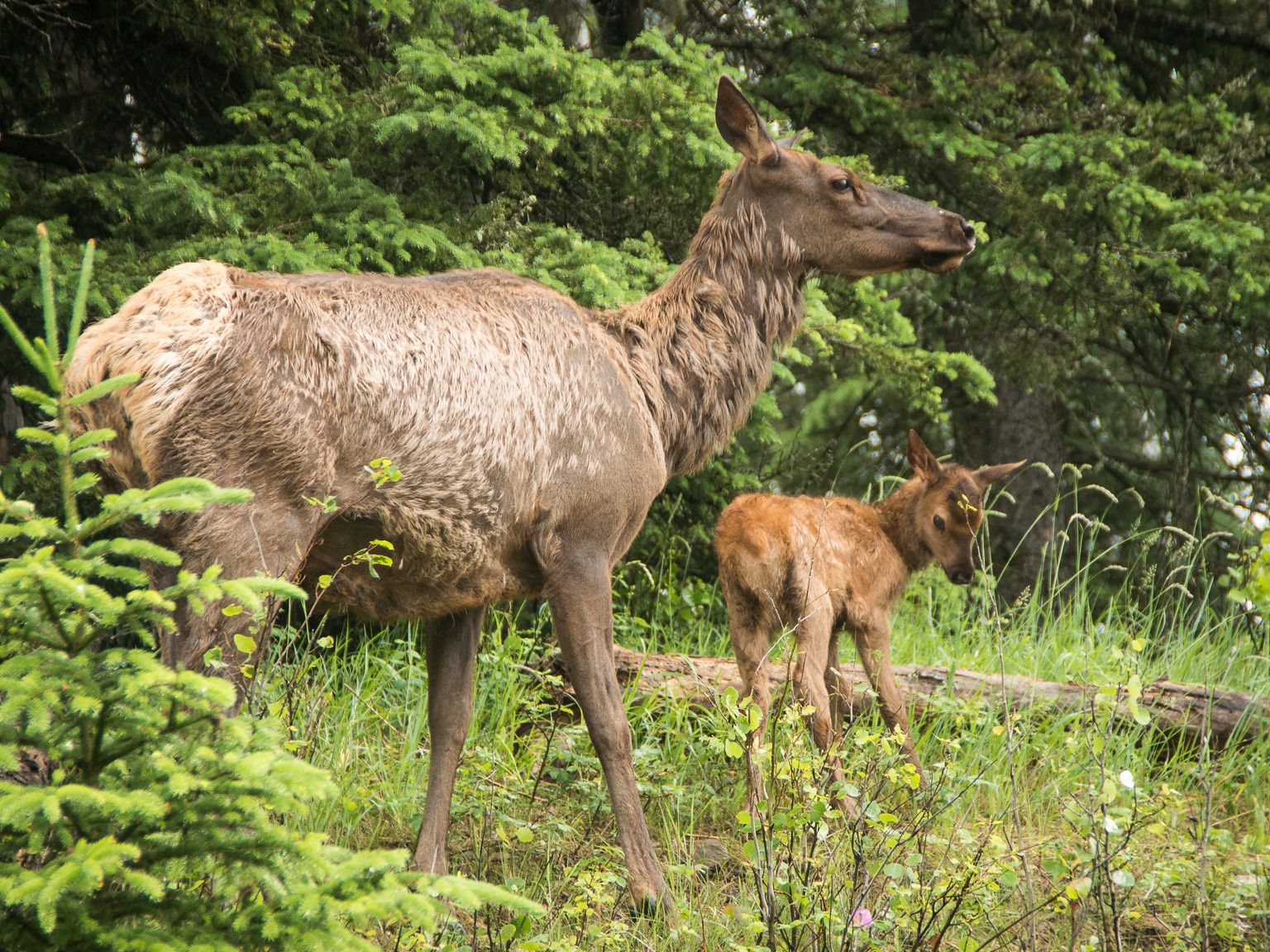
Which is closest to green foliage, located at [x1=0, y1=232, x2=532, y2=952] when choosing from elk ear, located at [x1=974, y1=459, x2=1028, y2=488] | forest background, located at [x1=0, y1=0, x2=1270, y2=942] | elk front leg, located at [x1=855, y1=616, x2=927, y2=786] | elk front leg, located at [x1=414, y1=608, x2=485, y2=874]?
forest background, located at [x1=0, y1=0, x2=1270, y2=942]

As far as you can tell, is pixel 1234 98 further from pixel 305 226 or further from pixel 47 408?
pixel 47 408

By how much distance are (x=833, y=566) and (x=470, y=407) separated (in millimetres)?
2509

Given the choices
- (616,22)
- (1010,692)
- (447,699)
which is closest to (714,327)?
(447,699)

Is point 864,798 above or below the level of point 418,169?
below

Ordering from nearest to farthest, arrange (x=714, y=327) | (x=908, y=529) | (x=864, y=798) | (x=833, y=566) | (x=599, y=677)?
(x=864, y=798) → (x=599, y=677) → (x=714, y=327) → (x=833, y=566) → (x=908, y=529)

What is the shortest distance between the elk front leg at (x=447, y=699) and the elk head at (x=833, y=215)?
2.27 m

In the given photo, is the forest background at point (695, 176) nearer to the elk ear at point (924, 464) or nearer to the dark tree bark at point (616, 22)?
the dark tree bark at point (616, 22)

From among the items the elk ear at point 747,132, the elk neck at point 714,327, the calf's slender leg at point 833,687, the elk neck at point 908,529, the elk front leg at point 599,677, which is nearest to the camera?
the elk front leg at point 599,677

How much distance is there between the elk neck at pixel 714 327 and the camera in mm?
5473

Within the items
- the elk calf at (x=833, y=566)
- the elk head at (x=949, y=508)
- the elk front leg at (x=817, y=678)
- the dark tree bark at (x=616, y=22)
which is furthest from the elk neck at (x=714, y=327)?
the dark tree bark at (x=616, y=22)

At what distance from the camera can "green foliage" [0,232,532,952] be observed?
2.37m

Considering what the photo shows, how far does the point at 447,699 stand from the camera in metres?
5.23

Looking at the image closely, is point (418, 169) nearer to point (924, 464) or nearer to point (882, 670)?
point (924, 464)

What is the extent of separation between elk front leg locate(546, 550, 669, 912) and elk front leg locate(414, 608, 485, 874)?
0.53 metres
